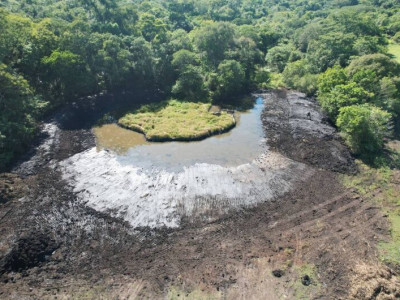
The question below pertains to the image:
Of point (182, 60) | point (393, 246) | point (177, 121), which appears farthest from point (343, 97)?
point (182, 60)

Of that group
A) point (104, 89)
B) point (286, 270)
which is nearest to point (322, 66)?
point (104, 89)

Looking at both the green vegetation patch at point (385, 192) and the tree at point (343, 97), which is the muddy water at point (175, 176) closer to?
the green vegetation patch at point (385, 192)

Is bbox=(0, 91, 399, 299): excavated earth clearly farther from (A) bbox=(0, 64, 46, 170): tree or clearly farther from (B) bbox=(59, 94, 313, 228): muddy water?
(A) bbox=(0, 64, 46, 170): tree

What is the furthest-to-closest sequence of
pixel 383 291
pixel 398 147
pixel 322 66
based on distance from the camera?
pixel 322 66, pixel 398 147, pixel 383 291

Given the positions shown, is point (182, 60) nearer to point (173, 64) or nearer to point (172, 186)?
point (173, 64)

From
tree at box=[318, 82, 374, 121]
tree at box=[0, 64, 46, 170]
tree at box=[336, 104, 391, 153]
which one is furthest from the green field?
tree at box=[0, 64, 46, 170]

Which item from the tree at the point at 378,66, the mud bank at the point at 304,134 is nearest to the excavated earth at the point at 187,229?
the mud bank at the point at 304,134

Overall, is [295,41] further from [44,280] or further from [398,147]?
[44,280]

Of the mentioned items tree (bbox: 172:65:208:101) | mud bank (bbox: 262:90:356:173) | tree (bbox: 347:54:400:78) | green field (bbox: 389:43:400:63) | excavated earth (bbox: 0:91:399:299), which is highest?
tree (bbox: 347:54:400:78)
